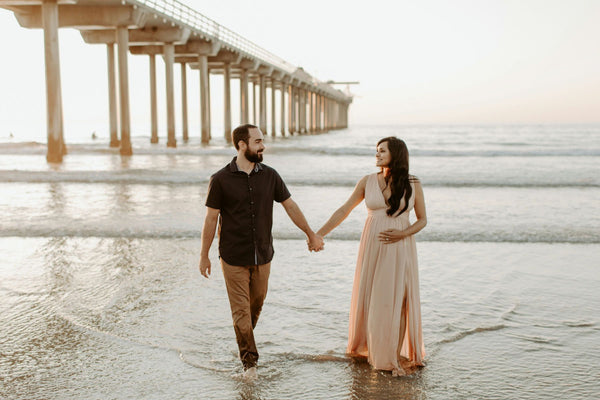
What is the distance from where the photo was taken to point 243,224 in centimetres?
320

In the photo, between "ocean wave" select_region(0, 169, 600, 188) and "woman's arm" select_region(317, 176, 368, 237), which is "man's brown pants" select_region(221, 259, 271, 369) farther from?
"ocean wave" select_region(0, 169, 600, 188)

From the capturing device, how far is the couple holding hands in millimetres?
3184

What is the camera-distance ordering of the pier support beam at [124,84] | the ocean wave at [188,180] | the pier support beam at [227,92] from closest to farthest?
the ocean wave at [188,180] < the pier support beam at [124,84] < the pier support beam at [227,92]

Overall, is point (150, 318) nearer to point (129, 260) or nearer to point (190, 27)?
point (129, 260)

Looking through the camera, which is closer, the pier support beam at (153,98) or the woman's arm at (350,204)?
the woman's arm at (350,204)

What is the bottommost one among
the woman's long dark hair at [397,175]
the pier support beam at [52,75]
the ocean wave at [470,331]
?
the ocean wave at [470,331]

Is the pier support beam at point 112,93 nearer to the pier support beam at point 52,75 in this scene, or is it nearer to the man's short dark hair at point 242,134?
the pier support beam at point 52,75

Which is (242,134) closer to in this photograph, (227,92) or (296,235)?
(296,235)

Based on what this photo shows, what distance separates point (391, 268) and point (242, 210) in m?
0.85

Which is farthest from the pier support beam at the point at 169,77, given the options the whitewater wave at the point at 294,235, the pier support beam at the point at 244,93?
the whitewater wave at the point at 294,235

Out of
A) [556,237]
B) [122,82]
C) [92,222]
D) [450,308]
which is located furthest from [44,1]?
[450,308]

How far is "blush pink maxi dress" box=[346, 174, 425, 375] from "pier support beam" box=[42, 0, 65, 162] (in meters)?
18.8

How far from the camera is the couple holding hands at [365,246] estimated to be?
10.4ft

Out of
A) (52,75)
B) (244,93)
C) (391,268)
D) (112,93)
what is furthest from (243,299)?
(244,93)
